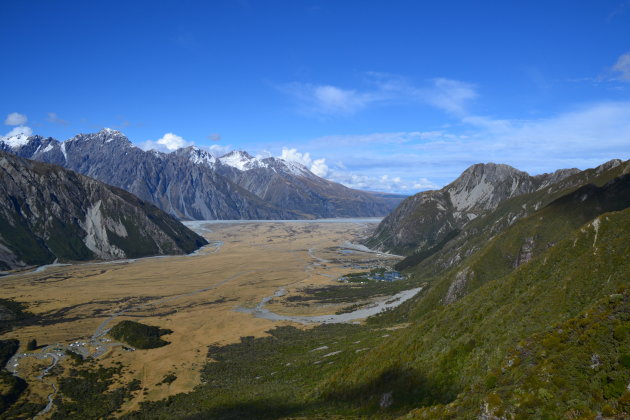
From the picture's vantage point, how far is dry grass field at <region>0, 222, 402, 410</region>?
74.2m

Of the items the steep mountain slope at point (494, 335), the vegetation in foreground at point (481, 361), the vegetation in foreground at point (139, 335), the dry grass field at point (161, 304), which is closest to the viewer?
the vegetation in foreground at point (481, 361)

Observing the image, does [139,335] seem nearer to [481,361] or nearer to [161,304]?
[161,304]

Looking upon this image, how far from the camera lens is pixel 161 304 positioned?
4899 inches

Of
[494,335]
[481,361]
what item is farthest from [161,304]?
[481,361]

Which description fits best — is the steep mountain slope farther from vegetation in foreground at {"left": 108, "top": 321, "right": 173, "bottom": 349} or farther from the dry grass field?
vegetation in foreground at {"left": 108, "top": 321, "right": 173, "bottom": 349}

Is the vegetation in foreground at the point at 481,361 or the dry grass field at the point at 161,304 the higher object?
the vegetation in foreground at the point at 481,361

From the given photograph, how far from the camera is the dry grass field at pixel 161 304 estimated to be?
74.2 metres

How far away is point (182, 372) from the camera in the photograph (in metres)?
69.8

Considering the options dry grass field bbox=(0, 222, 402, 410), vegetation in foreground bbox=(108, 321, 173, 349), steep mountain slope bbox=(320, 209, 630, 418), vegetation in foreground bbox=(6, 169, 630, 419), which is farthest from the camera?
vegetation in foreground bbox=(108, 321, 173, 349)

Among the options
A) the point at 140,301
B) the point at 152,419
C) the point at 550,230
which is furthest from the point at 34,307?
the point at 550,230

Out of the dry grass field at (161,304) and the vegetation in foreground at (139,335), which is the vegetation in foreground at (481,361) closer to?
the dry grass field at (161,304)

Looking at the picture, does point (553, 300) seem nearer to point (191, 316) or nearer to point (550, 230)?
point (550, 230)

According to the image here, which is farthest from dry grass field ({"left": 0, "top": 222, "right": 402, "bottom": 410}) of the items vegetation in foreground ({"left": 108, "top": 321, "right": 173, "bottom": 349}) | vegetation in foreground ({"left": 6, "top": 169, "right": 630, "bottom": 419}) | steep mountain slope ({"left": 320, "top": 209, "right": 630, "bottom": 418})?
steep mountain slope ({"left": 320, "top": 209, "right": 630, "bottom": 418})

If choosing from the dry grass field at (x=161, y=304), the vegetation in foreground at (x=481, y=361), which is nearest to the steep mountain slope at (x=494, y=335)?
the vegetation in foreground at (x=481, y=361)
